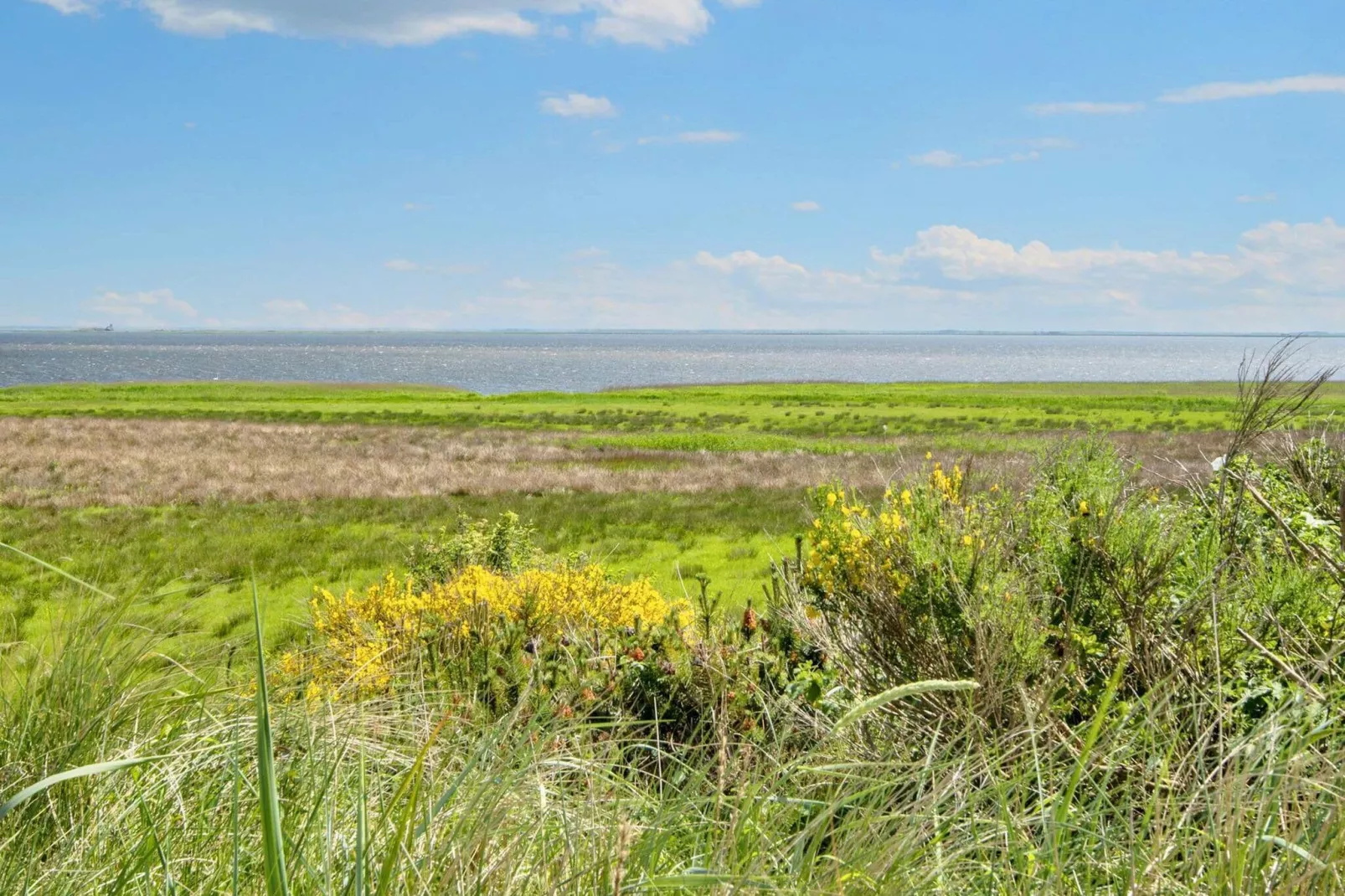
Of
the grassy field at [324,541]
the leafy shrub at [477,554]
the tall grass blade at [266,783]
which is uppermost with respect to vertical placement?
the tall grass blade at [266,783]

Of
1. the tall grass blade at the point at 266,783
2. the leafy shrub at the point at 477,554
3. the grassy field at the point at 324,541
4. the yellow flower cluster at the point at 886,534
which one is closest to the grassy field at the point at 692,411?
the grassy field at the point at 324,541

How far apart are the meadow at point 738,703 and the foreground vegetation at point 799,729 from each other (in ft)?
0.08

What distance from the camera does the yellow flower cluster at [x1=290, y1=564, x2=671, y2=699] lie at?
5.84 metres

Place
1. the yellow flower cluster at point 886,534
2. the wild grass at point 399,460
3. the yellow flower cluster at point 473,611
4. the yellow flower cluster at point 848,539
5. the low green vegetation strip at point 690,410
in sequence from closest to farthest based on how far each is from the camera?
the yellow flower cluster at point 886,534
the yellow flower cluster at point 848,539
the yellow flower cluster at point 473,611
the wild grass at point 399,460
the low green vegetation strip at point 690,410

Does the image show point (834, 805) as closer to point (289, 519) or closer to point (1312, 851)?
point (1312, 851)

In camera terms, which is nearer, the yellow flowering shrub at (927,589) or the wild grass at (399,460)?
the yellow flowering shrub at (927,589)

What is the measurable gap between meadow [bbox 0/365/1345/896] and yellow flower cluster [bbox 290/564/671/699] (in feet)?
0.13

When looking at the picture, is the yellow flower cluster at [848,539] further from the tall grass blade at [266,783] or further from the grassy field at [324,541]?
the tall grass blade at [266,783]

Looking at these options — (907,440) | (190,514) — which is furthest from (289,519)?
(907,440)

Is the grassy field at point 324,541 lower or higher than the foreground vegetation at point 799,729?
lower

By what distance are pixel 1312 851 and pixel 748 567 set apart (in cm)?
1103

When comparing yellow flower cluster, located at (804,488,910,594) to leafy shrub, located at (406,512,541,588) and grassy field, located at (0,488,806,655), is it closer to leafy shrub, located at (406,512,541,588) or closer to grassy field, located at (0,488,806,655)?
grassy field, located at (0,488,806,655)

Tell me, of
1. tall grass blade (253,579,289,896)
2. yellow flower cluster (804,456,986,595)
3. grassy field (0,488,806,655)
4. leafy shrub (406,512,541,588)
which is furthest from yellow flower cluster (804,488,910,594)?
tall grass blade (253,579,289,896)

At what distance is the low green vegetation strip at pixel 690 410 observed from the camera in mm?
37500
